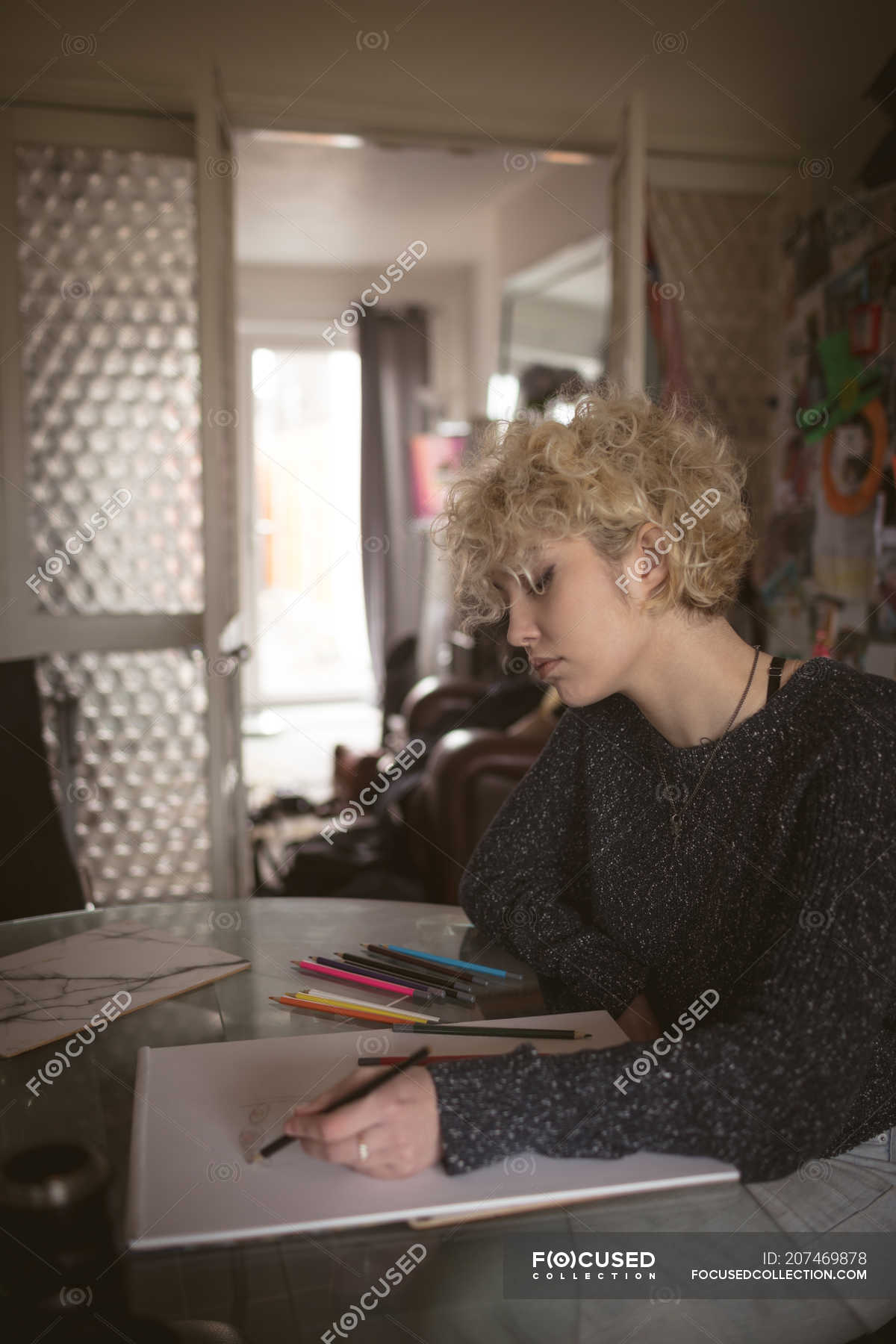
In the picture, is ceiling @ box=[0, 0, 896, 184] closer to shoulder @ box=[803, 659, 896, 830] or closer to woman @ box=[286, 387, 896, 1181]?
woman @ box=[286, 387, 896, 1181]

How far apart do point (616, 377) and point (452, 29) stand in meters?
1.10

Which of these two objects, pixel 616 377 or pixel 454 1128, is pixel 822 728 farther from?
pixel 616 377

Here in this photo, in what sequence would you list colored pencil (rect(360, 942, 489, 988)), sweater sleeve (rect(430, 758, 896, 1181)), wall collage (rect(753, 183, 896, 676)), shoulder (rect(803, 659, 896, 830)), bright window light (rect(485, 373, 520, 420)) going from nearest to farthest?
sweater sleeve (rect(430, 758, 896, 1181)), shoulder (rect(803, 659, 896, 830)), colored pencil (rect(360, 942, 489, 988)), wall collage (rect(753, 183, 896, 676)), bright window light (rect(485, 373, 520, 420))

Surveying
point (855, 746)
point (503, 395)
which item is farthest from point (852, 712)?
point (503, 395)

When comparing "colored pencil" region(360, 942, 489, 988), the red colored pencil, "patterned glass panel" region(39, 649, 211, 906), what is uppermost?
the red colored pencil

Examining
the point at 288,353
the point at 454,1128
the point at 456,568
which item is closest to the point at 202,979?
the point at 454,1128

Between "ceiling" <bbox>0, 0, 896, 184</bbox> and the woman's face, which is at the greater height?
"ceiling" <bbox>0, 0, 896, 184</bbox>

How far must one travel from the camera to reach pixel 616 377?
10.5 ft

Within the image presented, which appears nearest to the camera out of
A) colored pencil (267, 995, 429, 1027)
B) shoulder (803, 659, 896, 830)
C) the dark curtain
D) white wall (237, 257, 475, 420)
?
shoulder (803, 659, 896, 830)

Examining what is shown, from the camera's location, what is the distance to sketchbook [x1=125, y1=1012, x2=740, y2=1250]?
730 mm

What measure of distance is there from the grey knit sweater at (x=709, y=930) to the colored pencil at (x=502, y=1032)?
0.08 ft

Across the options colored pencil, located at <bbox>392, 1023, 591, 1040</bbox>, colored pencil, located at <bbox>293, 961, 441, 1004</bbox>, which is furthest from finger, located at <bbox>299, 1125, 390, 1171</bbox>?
colored pencil, located at <bbox>293, 961, 441, 1004</bbox>

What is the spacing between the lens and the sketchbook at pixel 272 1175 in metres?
0.73

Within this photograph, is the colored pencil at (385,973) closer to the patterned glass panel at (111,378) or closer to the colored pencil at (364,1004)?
the colored pencil at (364,1004)
